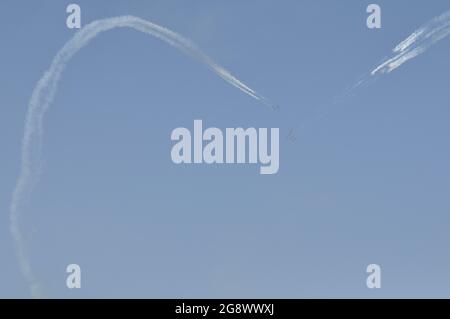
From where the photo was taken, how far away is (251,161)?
669cm

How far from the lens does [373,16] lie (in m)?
6.71

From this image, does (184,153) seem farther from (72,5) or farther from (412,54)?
(412,54)

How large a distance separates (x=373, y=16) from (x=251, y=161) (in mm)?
1475
